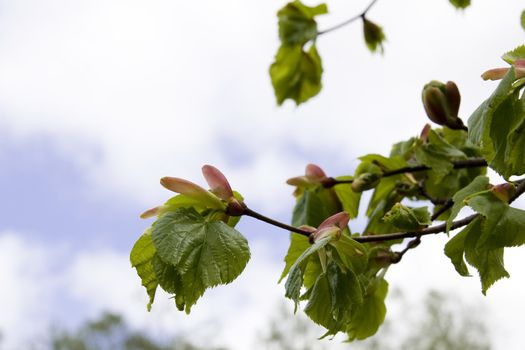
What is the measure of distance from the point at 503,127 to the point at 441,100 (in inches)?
12.0

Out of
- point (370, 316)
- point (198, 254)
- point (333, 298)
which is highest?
point (198, 254)

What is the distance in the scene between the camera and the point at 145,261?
0.72m

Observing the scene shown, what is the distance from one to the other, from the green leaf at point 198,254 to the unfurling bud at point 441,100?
39 centimetres

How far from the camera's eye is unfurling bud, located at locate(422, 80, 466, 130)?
0.96 m

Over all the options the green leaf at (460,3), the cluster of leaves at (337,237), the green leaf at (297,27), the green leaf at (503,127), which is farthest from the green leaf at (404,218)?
the green leaf at (297,27)

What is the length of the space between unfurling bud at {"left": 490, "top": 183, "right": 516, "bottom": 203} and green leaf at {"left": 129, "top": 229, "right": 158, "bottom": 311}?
0.33 m

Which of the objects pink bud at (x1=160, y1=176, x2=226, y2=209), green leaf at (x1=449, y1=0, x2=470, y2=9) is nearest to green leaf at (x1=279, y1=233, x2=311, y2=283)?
pink bud at (x1=160, y1=176, x2=226, y2=209)

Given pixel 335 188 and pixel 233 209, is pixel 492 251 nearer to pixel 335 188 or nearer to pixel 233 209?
pixel 233 209

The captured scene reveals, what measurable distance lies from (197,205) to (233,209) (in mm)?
37

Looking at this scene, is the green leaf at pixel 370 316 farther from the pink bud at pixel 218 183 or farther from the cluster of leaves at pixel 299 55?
the cluster of leaves at pixel 299 55

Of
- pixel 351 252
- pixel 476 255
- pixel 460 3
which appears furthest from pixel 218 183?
pixel 460 3

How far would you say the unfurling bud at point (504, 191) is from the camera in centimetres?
68

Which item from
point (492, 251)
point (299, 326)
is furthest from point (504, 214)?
point (299, 326)

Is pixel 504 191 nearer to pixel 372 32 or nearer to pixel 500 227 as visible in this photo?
pixel 500 227
